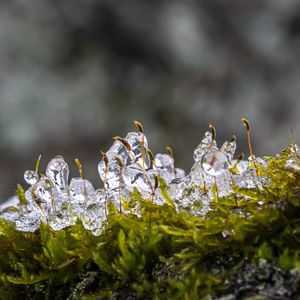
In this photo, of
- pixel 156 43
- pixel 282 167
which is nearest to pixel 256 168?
pixel 282 167

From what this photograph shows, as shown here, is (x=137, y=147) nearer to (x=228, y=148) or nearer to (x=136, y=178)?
(x=136, y=178)

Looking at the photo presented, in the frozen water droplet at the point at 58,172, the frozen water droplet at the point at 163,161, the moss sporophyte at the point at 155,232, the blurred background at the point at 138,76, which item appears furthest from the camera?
the blurred background at the point at 138,76

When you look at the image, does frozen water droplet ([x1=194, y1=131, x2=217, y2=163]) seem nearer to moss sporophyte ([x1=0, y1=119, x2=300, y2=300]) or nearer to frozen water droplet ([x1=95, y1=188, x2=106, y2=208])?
moss sporophyte ([x1=0, y1=119, x2=300, y2=300])

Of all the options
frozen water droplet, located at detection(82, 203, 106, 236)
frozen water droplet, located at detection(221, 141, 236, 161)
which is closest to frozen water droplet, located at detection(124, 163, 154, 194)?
frozen water droplet, located at detection(82, 203, 106, 236)

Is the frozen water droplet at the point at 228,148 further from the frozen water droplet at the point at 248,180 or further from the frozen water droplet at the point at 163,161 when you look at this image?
the frozen water droplet at the point at 163,161

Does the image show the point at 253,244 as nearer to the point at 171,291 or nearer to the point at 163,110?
the point at 171,291

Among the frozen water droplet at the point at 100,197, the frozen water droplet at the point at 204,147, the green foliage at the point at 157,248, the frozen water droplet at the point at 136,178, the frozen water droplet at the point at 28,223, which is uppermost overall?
the frozen water droplet at the point at 204,147

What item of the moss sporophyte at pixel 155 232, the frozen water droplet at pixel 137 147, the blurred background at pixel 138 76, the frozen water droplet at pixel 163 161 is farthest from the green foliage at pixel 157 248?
the blurred background at pixel 138 76

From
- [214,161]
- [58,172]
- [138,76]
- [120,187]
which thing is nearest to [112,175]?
[120,187]
